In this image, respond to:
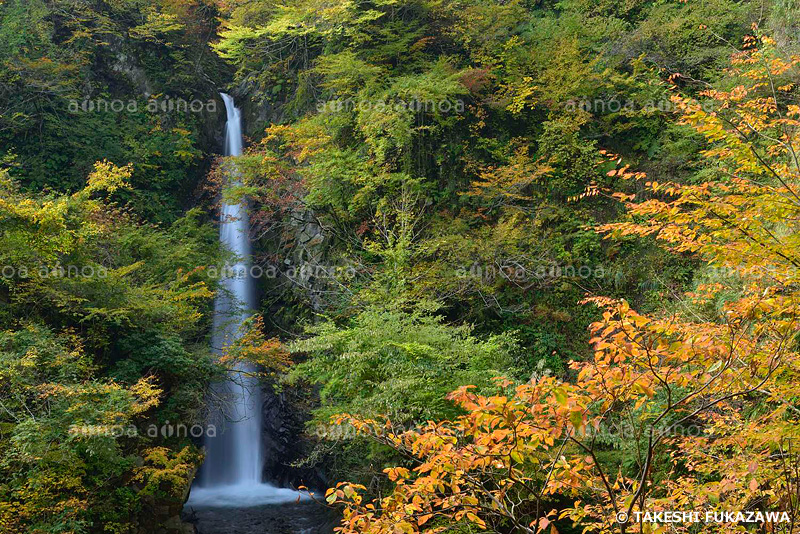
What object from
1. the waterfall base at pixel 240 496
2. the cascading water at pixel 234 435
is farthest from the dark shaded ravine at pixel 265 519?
the cascading water at pixel 234 435

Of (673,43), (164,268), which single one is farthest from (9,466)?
(673,43)

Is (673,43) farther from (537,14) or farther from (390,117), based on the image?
(390,117)

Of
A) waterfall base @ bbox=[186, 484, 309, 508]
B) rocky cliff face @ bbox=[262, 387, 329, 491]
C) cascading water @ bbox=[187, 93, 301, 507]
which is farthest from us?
rocky cliff face @ bbox=[262, 387, 329, 491]

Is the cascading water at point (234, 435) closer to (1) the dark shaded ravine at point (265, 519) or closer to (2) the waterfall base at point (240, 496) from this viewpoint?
(2) the waterfall base at point (240, 496)

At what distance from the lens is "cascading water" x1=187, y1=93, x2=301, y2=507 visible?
1301 centimetres

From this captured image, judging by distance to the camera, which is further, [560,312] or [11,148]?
[11,148]

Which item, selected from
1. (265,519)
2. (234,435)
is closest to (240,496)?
(265,519)

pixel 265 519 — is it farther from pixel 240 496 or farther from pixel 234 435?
pixel 234 435

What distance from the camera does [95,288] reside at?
34.4 ft

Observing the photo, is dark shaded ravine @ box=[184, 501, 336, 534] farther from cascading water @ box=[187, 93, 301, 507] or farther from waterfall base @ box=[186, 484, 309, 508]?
cascading water @ box=[187, 93, 301, 507]

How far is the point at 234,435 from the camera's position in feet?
47.6

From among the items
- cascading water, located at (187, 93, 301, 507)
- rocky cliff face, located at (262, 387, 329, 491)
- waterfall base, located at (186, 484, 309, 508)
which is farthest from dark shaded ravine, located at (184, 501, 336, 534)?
rocky cliff face, located at (262, 387, 329, 491)

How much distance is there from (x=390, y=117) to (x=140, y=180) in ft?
31.7

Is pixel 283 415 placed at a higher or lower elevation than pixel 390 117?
lower
